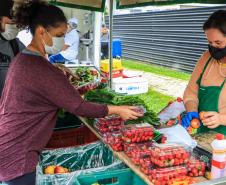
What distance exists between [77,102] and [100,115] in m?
0.20

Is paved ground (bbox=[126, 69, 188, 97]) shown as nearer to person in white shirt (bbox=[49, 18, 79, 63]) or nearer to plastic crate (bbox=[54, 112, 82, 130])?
person in white shirt (bbox=[49, 18, 79, 63])

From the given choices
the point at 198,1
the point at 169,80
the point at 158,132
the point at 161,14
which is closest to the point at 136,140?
the point at 158,132

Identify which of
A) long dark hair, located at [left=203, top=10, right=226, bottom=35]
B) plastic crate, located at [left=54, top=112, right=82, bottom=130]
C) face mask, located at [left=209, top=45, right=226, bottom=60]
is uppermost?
long dark hair, located at [left=203, top=10, right=226, bottom=35]

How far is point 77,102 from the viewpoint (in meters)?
2.12

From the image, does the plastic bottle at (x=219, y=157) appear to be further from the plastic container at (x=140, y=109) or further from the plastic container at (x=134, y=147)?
the plastic container at (x=140, y=109)

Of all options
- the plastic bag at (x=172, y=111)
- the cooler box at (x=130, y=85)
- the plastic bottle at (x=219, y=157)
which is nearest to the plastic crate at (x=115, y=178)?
the plastic bottle at (x=219, y=157)

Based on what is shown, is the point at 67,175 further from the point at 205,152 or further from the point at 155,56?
the point at 155,56

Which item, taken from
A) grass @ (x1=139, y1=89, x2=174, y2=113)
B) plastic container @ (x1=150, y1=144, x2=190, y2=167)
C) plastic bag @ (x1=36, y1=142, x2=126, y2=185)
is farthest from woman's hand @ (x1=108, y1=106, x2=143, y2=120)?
grass @ (x1=139, y1=89, x2=174, y2=113)

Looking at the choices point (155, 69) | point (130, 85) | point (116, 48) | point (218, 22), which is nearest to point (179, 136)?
point (218, 22)

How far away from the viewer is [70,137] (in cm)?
364

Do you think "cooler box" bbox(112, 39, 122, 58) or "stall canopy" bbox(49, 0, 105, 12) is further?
"cooler box" bbox(112, 39, 122, 58)

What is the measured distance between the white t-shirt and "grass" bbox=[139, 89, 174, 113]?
2.08 metres

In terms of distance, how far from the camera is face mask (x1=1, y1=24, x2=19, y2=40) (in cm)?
305

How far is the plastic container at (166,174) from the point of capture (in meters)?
1.81
